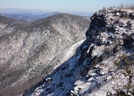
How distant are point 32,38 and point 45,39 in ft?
49.8

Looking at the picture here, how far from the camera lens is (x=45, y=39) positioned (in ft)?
456

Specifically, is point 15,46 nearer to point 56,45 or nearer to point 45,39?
point 45,39

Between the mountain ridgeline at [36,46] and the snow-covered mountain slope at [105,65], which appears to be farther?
the mountain ridgeline at [36,46]

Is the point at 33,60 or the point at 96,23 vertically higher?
the point at 96,23

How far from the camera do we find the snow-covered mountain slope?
21422mm

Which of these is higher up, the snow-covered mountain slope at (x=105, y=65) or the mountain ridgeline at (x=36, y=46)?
the snow-covered mountain slope at (x=105, y=65)

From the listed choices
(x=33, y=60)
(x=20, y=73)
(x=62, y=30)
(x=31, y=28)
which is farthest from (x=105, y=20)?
(x=31, y=28)

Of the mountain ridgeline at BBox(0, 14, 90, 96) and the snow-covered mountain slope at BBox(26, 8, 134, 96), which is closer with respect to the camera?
the snow-covered mountain slope at BBox(26, 8, 134, 96)

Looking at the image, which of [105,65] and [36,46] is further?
[36,46]

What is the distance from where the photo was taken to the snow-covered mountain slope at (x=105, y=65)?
843 inches

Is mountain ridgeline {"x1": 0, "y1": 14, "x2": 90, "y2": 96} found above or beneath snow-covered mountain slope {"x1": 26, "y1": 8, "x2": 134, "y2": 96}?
beneath

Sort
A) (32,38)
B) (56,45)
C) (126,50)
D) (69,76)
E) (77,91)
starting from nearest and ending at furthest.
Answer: (77,91), (126,50), (69,76), (56,45), (32,38)

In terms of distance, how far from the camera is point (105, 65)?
84.2 feet

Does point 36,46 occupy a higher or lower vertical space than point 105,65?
lower
